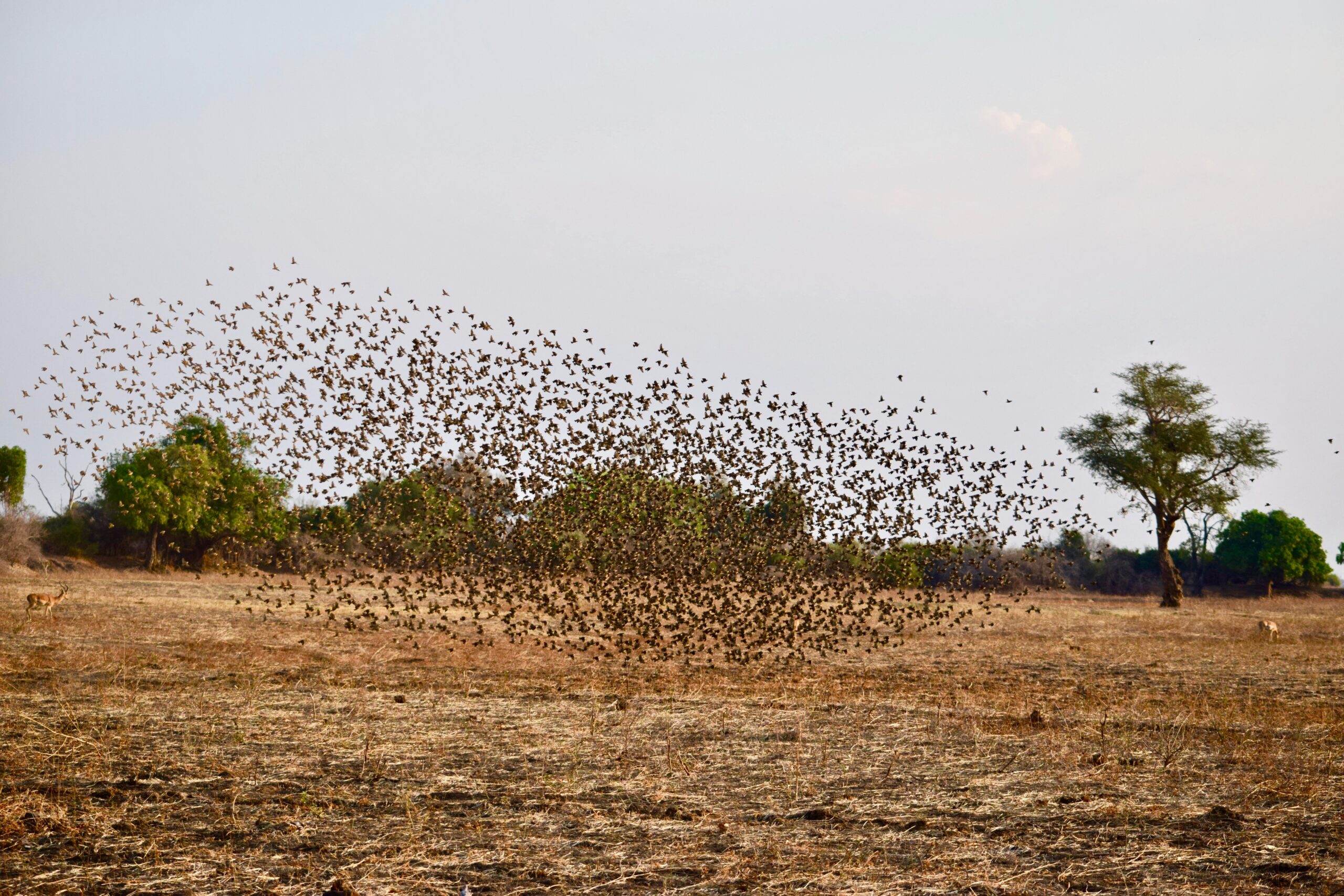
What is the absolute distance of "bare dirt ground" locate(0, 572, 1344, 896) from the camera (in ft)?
19.8

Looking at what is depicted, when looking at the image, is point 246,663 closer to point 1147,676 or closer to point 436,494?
point 436,494

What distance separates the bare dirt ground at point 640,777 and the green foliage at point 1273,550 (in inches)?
2009

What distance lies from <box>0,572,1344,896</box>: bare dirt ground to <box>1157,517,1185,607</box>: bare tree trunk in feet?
88.0

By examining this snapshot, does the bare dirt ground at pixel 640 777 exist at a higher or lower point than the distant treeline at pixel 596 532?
lower

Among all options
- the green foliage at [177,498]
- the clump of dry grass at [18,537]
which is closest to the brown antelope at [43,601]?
the green foliage at [177,498]

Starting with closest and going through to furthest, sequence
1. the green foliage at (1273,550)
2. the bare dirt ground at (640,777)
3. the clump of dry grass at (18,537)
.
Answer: the bare dirt ground at (640,777), the clump of dry grass at (18,537), the green foliage at (1273,550)

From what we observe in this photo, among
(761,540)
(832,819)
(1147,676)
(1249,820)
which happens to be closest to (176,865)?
(832,819)

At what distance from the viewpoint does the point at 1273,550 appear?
5938cm

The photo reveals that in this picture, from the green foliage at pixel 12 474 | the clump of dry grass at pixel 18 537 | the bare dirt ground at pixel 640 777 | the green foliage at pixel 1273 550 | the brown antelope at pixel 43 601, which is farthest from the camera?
the green foliage at pixel 1273 550

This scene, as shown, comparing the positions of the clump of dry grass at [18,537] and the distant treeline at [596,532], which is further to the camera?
the clump of dry grass at [18,537]

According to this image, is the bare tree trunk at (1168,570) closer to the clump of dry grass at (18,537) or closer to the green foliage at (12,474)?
the clump of dry grass at (18,537)

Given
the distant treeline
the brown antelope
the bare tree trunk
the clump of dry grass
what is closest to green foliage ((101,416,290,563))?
the clump of dry grass

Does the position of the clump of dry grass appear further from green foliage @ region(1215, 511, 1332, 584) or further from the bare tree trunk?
green foliage @ region(1215, 511, 1332, 584)

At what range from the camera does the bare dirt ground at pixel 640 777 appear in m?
6.05
